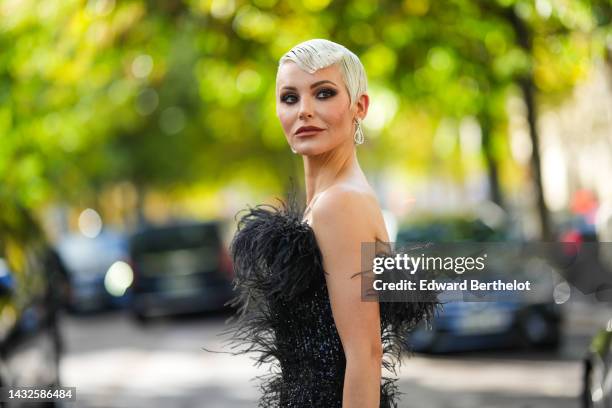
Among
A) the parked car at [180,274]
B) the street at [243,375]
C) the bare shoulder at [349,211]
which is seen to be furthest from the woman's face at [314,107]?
the parked car at [180,274]

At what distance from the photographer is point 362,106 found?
2.93 m

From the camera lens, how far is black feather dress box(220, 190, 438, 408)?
2812 millimetres

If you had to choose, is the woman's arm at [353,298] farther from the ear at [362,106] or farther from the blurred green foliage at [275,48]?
the blurred green foliage at [275,48]

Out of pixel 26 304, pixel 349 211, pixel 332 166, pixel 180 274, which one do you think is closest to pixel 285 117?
pixel 332 166

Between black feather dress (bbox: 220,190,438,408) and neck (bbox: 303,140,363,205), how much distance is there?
11 centimetres

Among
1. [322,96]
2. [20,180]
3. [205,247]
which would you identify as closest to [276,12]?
[20,180]

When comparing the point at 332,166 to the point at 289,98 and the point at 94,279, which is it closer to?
the point at 289,98

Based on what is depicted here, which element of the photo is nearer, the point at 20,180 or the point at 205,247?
the point at 20,180

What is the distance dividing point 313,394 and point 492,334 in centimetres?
1133

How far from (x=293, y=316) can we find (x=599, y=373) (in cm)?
414

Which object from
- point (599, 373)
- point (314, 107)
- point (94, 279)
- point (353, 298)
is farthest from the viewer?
point (94, 279)

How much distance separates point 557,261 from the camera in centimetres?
532

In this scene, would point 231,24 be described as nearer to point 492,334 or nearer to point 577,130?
point 492,334

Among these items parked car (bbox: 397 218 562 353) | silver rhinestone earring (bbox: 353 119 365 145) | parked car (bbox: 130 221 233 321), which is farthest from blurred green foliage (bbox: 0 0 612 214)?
silver rhinestone earring (bbox: 353 119 365 145)
